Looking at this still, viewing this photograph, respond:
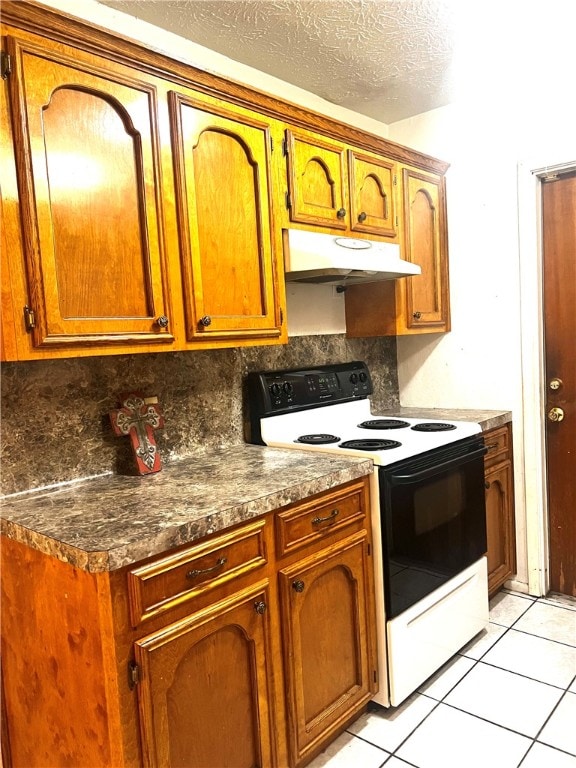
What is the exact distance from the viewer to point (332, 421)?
7.93ft

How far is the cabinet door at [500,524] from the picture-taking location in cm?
244

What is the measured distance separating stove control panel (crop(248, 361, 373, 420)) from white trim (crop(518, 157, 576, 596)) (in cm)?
76

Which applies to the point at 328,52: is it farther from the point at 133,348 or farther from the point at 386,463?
the point at 386,463

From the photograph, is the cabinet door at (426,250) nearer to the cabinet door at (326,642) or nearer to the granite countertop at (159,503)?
the granite countertop at (159,503)

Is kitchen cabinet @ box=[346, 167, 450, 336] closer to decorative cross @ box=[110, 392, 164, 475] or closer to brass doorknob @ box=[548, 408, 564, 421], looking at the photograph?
brass doorknob @ box=[548, 408, 564, 421]

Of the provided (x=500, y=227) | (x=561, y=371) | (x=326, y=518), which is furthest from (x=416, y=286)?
(x=326, y=518)

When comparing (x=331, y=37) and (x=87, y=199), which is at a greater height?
(x=331, y=37)

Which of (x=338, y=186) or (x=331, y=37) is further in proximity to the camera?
(x=338, y=186)

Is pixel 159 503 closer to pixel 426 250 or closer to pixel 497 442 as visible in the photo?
pixel 497 442

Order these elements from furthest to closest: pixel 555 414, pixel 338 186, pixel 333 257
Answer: pixel 555 414, pixel 338 186, pixel 333 257

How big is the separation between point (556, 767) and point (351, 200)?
204cm

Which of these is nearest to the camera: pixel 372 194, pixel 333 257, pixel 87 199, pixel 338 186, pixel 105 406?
pixel 87 199

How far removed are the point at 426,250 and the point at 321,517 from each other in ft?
5.15

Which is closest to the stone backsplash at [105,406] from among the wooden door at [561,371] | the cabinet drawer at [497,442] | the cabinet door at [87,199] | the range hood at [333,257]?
the cabinet door at [87,199]
